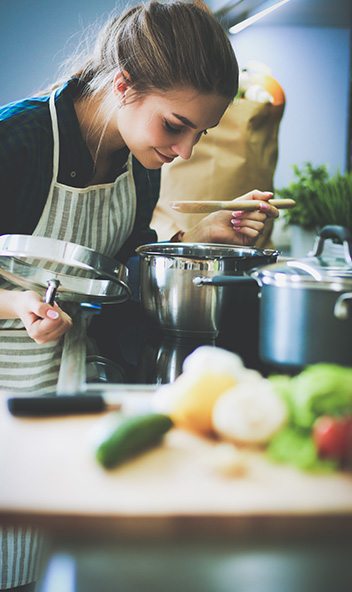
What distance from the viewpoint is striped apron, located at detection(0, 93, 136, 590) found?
0.80 metres

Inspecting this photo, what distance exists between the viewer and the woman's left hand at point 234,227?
4.12 ft

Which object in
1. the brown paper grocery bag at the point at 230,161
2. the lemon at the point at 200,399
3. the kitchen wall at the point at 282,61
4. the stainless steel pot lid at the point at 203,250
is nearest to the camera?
the lemon at the point at 200,399

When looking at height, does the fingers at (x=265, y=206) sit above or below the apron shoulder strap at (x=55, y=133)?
below

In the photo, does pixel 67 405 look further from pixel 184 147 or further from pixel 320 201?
pixel 320 201

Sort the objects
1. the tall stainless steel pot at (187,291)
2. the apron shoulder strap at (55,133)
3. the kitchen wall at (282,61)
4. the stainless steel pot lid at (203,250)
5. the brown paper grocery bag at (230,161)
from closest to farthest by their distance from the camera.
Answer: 1. the tall stainless steel pot at (187,291)
2. the stainless steel pot lid at (203,250)
3. the apron shoulder strap at (55,133)
4. the brown paper grocery bag at (230,161)
5. the kitchen wall at (282,61)

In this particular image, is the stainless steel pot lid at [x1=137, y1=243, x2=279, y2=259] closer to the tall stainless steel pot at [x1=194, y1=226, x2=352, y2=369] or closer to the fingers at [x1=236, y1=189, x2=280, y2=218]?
the fingers at [x1=236, y1=189, x2=280, y2=218]

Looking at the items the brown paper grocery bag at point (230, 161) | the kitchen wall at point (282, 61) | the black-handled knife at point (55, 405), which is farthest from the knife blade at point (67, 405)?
the kitchen wall at point (282, 61)

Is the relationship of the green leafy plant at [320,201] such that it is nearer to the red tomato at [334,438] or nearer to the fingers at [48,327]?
the fingers at [48,327]

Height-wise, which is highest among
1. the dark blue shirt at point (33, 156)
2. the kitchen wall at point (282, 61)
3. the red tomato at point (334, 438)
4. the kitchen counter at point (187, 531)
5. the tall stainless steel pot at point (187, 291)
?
the kitchen wall at point (282, 61)

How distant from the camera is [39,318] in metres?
0.91

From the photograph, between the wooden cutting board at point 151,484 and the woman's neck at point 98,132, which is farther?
the woman's neck at point 98,132

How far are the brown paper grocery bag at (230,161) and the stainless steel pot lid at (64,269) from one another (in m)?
0.81

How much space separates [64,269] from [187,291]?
0.20m

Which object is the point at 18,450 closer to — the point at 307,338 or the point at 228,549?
the point at 228,549
